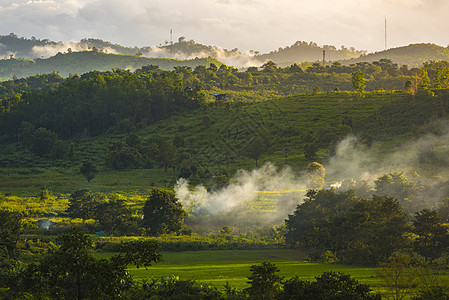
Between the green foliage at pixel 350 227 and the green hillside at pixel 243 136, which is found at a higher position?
the green hillside at pixel 243 136

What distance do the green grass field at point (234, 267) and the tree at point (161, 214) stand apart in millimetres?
6799

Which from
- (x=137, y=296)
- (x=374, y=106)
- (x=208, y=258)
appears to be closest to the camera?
(x=137, y=296)

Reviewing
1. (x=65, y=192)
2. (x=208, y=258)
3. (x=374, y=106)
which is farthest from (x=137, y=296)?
(x=374, y=106)

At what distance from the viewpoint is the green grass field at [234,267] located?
30297 mm

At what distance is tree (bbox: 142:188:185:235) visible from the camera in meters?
49.1

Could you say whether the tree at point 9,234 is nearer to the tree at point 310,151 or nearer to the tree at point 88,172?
the tree at point 88,172

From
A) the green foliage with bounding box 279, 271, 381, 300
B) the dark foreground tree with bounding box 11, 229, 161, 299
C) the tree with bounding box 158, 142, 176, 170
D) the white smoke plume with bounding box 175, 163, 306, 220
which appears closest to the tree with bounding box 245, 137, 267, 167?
the white smoke plume with bounding box 175, 163, 306, 220

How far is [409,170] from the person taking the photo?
67625mm

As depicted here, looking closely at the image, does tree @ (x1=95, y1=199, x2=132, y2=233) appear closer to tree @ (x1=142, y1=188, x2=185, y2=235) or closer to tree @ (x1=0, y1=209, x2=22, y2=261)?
tree @ (x1=142, y1=188, x2=185, y2=235)

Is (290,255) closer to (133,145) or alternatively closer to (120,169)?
(120,169)

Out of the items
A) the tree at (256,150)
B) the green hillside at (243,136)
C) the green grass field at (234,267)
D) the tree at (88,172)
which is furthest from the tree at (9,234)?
the tree at (256,150)

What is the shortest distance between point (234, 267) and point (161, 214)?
16.3 meters

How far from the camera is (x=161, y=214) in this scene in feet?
162

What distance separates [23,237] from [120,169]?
49.6m
